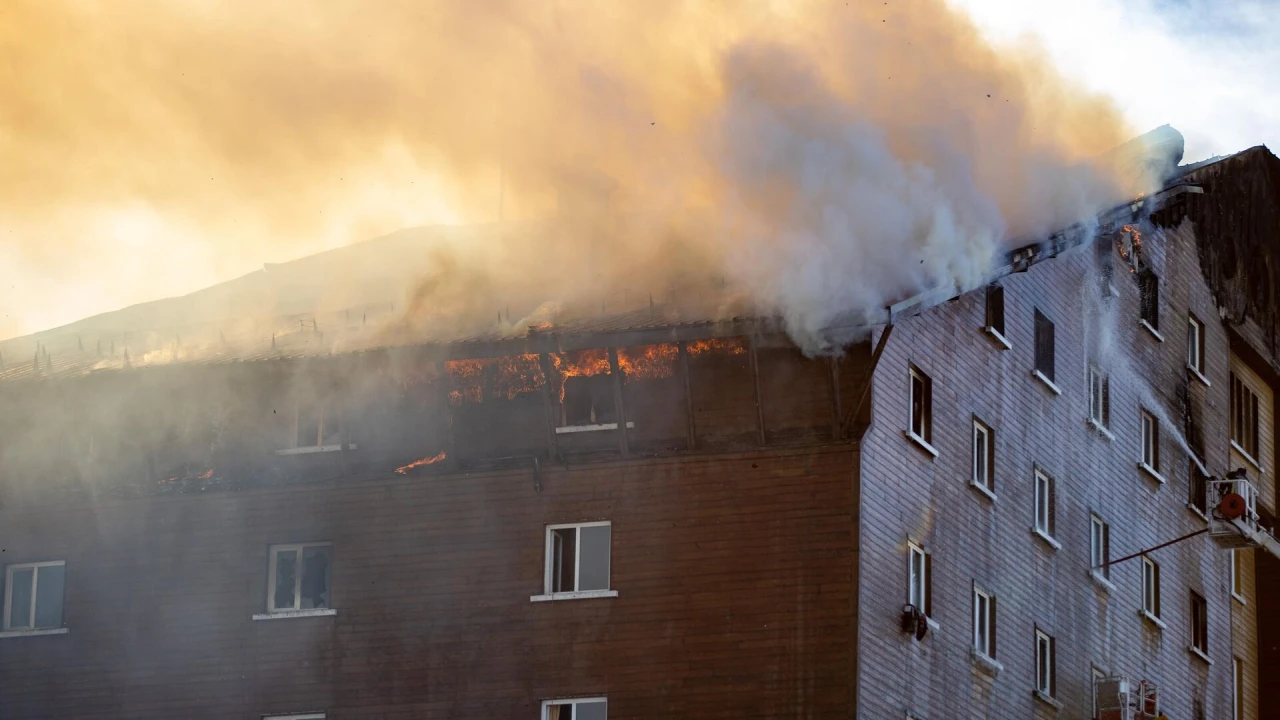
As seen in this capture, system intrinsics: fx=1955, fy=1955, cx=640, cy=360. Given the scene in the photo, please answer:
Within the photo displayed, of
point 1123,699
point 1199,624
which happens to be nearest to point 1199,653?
point 1199,624

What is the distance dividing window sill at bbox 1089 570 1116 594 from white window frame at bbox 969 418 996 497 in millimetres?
4443

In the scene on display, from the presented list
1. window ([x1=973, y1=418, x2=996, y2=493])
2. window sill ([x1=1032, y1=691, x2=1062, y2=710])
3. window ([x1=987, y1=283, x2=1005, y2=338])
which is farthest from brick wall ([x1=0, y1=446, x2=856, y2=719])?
window sill ([x1=1032, y1=691, x2=1062, y2=710])

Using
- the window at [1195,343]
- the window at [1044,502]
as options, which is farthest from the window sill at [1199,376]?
the window at [1044,502]

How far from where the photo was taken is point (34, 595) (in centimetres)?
3266

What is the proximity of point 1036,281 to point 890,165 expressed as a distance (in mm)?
6061

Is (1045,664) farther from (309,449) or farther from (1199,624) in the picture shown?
(309,449)

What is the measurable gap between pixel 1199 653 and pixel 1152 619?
2.72m

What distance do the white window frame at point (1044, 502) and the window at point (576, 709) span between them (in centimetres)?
1033

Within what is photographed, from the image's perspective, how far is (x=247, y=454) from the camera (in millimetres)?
32062

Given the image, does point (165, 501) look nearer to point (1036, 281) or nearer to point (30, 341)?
point (30, 341)

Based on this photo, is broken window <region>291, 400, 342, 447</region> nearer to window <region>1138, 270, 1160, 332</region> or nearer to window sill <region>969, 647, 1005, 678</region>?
window sill <region>969, 647, 1005, 678</region>

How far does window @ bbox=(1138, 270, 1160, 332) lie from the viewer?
133 feet

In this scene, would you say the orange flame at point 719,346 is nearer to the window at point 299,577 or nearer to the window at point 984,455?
the window at point 984,455

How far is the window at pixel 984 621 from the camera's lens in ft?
105
